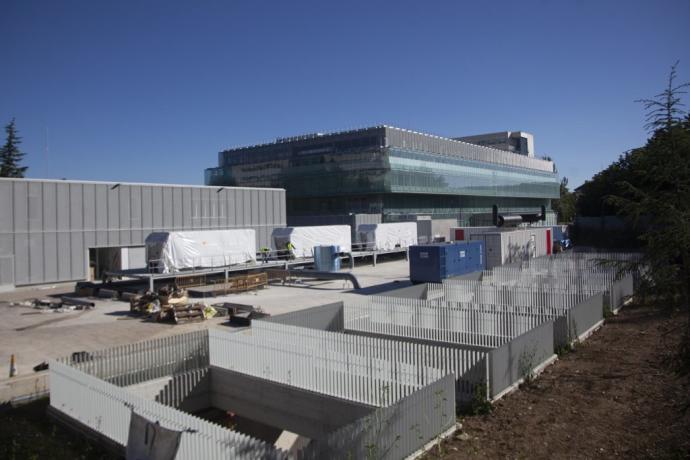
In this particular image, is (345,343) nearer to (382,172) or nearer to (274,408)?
(274,408)

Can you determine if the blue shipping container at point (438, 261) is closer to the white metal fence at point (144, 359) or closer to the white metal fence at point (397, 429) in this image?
the white metal fence at point (144, 359)

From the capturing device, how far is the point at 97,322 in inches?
925

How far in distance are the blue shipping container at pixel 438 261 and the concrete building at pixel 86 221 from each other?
21.8 meters

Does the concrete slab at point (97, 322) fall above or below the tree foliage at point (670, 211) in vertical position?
below

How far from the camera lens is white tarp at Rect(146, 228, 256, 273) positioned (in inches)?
1273

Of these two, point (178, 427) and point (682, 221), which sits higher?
point (682, 221)

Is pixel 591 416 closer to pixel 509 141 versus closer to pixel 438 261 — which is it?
pixel 438 261

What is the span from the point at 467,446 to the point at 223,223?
3911 cm

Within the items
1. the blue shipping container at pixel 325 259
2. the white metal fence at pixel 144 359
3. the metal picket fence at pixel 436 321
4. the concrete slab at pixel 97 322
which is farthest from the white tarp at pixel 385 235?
the white metal fence at pixel 144 359

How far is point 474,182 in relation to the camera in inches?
3433

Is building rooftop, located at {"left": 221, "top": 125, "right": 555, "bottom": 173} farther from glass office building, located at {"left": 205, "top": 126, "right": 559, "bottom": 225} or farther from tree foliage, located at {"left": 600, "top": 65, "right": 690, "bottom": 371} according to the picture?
tree foliage, located at {"left": 600, "top": 65, "right": 690, "bottom": 371}

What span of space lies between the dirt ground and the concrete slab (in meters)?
13.3

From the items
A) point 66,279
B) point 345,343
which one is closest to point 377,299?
point 345,343

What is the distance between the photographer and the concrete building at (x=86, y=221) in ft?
114
